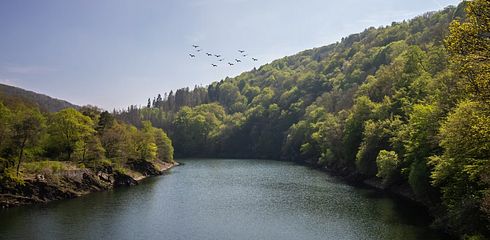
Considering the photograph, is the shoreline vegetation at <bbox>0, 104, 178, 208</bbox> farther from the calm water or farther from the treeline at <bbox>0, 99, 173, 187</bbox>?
the calm water

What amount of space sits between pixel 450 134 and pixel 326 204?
26870 mm

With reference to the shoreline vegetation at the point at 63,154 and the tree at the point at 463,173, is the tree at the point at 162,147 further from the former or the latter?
the tree at the point at 463,173

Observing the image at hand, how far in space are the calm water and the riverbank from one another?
9.96ft

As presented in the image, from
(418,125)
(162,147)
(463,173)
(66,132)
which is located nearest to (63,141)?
(66,132)

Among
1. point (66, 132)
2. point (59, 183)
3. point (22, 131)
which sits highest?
point (66, 132)

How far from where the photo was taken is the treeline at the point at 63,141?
213ft

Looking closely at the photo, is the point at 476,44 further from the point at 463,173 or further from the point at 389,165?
the point at 389,165

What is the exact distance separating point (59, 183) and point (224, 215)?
98.7 ft

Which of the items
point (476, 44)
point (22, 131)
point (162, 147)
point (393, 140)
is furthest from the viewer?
point (162, 147)

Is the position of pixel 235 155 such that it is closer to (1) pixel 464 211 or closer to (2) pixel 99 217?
(2) pixel 99 217

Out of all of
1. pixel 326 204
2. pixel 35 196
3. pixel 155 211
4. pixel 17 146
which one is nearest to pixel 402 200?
pixel 326 204

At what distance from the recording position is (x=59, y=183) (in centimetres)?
6850

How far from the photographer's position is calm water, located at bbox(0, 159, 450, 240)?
146 feet

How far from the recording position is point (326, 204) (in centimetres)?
6038
